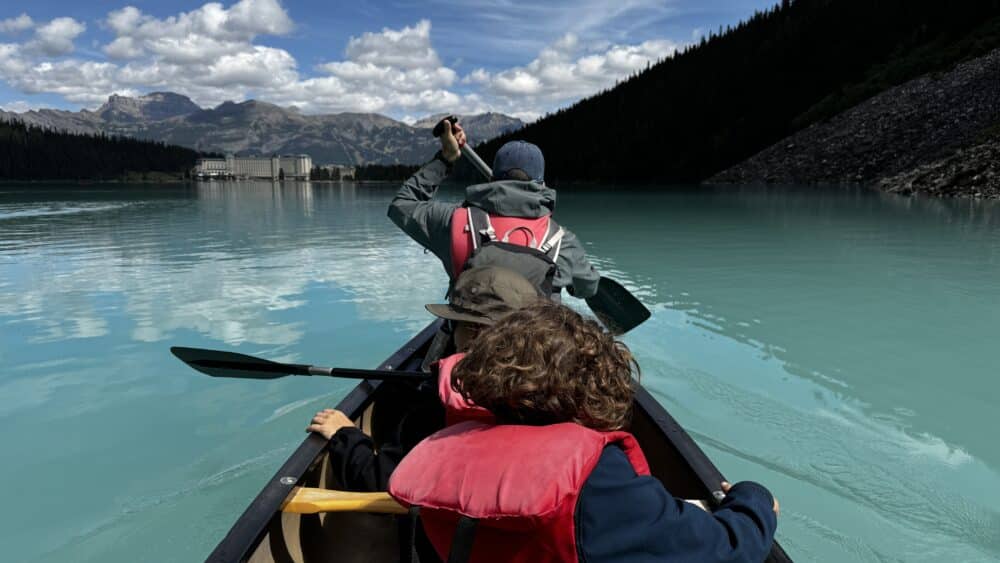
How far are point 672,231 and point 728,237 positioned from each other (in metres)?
3.07

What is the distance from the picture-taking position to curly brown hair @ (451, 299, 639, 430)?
72.6 inches

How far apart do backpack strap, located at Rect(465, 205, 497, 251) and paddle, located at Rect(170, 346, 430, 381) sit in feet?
3.35

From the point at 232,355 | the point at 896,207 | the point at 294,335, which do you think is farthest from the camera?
the point at 896,207

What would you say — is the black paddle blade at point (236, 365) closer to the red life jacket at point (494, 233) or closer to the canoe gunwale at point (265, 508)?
the canoe gunwale at point (265, 508)

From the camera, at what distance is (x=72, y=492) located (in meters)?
5.43

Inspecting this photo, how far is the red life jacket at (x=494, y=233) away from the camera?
426 cm

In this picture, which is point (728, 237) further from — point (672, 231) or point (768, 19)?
point (768, 19)

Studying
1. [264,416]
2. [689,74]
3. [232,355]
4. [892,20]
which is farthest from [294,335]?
[689,74]

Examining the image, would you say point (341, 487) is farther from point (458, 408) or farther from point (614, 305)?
point (614, 305)

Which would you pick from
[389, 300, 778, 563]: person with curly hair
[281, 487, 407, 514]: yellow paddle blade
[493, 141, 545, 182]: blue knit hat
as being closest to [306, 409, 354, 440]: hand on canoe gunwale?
[281, 487, 407, 514]: yellow paddle blade

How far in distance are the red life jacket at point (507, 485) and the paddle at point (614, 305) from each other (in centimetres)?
504

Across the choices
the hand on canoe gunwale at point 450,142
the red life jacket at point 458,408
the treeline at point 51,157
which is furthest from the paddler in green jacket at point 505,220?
the treeline at point 51,157

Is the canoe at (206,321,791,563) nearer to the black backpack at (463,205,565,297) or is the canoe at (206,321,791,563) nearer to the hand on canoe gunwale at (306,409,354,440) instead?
the hand on canoe gunwale at (306,409,354,440)

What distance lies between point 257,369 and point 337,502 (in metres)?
2.36
